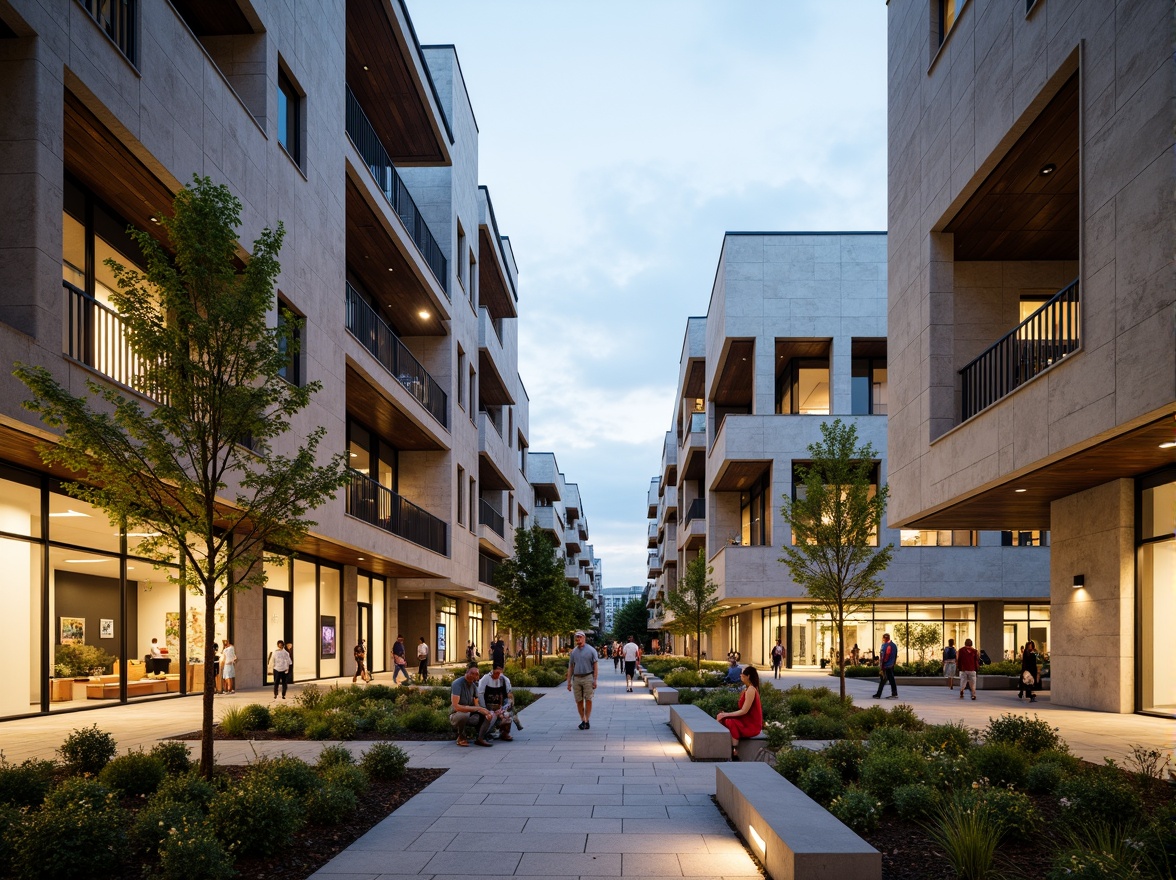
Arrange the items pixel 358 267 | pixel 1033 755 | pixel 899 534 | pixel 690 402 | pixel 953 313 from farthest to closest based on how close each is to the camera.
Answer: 1. pixel 690 402
2. pixel 899 534
3. pixel 358 267
4. pixel 953 313
5. pixel 1033 755

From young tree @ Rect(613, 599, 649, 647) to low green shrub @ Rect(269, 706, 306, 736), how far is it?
4478 inches

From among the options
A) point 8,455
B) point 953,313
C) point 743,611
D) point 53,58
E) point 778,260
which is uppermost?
point 778,260

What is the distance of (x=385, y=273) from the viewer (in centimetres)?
3034

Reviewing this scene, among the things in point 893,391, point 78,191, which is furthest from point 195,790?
point 893,391

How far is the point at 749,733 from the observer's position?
41.3 feet

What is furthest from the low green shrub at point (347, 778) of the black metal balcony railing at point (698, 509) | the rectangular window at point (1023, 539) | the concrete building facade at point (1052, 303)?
the black metal balcony railing at point (698, 509)

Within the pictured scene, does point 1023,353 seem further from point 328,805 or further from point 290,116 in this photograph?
point 290,116

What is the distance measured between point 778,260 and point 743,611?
70.3 feet

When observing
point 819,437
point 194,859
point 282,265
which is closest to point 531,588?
point 819,437

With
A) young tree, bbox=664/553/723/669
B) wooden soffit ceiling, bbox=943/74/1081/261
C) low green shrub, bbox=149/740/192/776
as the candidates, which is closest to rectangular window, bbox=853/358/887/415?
young tree, bbox=664/553/723/669

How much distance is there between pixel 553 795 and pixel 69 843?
16.0 ft

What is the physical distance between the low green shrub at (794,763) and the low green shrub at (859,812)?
1.76 m

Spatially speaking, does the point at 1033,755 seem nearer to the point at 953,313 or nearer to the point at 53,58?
the point at 953,313

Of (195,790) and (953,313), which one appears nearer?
(195,790)
